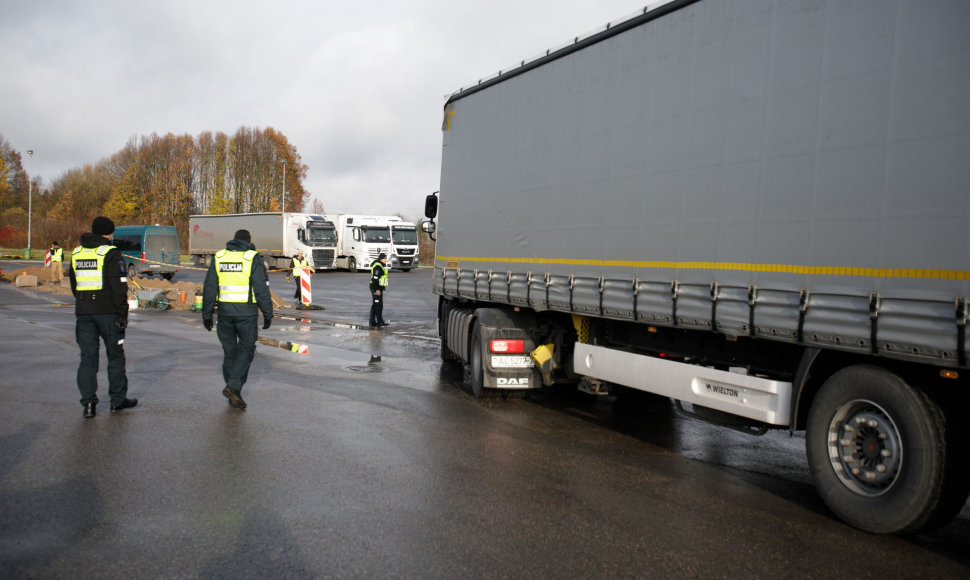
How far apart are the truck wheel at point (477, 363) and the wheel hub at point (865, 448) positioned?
463cm

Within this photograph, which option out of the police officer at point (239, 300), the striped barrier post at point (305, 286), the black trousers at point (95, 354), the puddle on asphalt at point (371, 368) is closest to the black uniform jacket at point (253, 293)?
the police officer at point (239, 300)

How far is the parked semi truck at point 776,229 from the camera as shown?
14.6 feet

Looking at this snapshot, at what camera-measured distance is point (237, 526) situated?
4.60 metres

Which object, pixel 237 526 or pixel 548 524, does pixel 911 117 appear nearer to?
pixel 548 524

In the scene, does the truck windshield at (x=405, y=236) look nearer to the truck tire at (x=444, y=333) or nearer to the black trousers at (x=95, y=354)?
the truck tire at (x=444, y=333)

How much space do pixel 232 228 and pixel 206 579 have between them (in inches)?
2070

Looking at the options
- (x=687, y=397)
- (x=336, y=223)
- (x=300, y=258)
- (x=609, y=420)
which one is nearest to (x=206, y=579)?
(x=687, y=397)

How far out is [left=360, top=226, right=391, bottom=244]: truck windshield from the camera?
1882 inches

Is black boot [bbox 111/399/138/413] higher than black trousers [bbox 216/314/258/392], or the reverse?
black trousers [bbox 216/314/258/392]

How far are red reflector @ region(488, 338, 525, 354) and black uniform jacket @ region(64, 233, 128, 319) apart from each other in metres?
3.86

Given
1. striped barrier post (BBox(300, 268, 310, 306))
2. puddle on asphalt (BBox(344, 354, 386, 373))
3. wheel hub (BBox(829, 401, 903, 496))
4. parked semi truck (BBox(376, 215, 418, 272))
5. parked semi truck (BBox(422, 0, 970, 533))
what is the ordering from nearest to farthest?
parked semi truck (BBox(422, 0, 970, 533)) < wheel hub (BBox(829, 401, 903, 496)) < puddle on asphalt (BBox(344, 354, 386, 373)) < striped barrier post (BBox(300, 268, 310, 306)) < parked semi truck (BBox(376, 215, 418, 272))

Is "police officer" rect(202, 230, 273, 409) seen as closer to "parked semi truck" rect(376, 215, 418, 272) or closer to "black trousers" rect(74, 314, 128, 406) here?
"black trousers" rect(74, 314, 128, 406)

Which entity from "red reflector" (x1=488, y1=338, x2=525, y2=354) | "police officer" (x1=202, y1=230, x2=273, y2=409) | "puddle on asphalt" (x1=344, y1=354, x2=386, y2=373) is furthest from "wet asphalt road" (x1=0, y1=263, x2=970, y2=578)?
"puddle on asphalt" (x1=344, y1=354, x2=386, y2=373)

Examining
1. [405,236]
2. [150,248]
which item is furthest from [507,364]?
[405,236]
